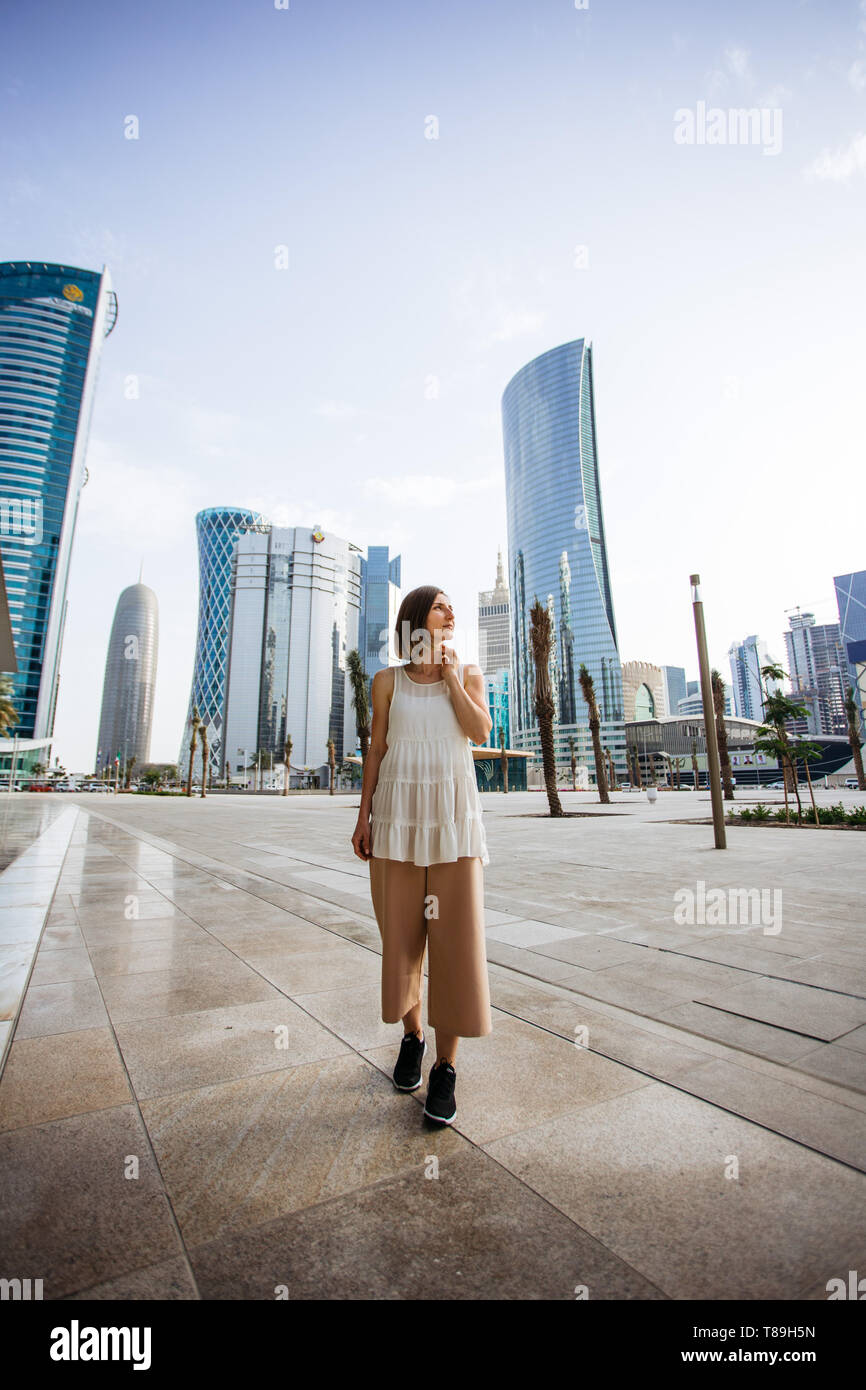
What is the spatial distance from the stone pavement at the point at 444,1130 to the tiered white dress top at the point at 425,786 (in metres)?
0.97

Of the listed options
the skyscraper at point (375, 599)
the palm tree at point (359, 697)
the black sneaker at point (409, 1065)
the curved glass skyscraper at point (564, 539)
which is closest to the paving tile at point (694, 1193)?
the black sneaker at point (409, 1065)

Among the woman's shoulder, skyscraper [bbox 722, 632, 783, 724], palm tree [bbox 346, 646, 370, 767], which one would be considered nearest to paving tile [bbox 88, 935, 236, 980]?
the woman's shoulder

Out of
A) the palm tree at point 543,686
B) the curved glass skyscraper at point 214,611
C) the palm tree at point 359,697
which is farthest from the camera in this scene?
the curved glass skyscraper at point 214,611

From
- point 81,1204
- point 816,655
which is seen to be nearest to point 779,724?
point 81,1204

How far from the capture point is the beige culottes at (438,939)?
2.34 m

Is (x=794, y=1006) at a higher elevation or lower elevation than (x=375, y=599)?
lower

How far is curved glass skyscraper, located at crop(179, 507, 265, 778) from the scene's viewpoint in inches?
5669

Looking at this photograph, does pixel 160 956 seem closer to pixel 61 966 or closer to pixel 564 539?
pixel 61 966

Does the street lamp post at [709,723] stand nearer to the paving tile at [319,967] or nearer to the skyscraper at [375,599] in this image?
the paving tile at [319,967]

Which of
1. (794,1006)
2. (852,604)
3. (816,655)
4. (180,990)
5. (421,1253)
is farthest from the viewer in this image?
(816,655)

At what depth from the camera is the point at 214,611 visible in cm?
14550

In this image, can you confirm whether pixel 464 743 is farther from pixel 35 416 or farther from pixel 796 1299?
pixel 35 416

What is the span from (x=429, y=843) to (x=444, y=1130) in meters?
0.99
